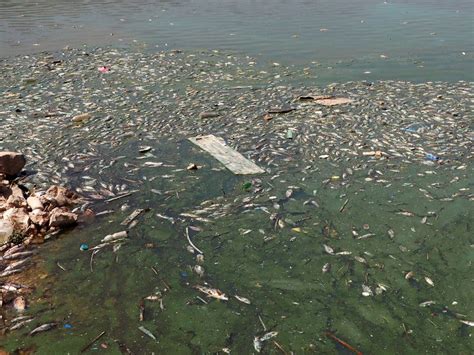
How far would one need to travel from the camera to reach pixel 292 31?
2573 cm

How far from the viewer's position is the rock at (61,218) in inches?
314

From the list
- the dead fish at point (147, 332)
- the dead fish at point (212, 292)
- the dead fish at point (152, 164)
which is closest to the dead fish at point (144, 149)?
the dead fish at point (152, 164)

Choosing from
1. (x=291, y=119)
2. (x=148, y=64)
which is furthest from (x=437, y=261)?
(x=148, y=64)

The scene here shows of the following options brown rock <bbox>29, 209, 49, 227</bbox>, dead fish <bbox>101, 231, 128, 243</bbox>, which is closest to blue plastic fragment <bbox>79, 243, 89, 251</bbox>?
dead fish <bbox>101, 231, 128, 243</bbox>

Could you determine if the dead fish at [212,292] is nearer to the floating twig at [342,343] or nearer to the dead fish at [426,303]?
the floating twig at [342,343]

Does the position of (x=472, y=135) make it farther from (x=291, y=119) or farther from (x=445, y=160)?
(x=291, y=119)

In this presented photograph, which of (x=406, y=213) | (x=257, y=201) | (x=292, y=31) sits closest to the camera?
(x=406, y=213)

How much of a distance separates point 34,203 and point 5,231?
85cm

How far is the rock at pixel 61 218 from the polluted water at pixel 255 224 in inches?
12.0

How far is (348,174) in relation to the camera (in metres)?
9.83

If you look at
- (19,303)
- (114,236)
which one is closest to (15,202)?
(114,236)

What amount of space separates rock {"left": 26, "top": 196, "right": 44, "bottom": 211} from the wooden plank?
12.8 feet

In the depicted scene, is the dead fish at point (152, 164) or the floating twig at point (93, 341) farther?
the dead fish at point (152, 164)

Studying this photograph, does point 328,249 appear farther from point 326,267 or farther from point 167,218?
point 167,218
